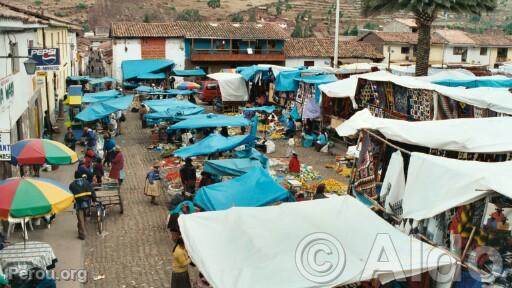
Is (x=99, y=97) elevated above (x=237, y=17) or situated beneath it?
situated beneath

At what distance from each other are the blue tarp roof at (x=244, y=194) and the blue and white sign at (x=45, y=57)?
7.44 meters

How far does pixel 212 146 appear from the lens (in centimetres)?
1494

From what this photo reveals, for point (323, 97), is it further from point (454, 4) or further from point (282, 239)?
point (282, 239)

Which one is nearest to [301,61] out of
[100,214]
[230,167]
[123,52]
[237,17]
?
[123,52]

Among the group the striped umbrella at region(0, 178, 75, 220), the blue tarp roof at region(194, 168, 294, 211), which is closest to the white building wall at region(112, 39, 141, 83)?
the blue tarp roof at region(194, 168, 294, 211)

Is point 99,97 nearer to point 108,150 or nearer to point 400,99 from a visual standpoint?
point 108,150

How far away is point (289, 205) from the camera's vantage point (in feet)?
26.2

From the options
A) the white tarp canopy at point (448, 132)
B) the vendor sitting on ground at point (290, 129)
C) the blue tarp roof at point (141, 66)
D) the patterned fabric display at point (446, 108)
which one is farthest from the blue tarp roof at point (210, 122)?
the blue tarp roof at point (141, 66)

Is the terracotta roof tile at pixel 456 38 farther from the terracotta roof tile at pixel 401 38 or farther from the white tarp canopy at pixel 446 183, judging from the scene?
the white tarp canopy at pixel 446 183

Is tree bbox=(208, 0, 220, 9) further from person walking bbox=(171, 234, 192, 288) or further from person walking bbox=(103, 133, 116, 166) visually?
person walking bbox=(171, 234, 192, 288)

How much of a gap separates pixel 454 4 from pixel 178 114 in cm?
1233

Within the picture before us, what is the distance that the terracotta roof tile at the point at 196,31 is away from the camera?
45.6 meters

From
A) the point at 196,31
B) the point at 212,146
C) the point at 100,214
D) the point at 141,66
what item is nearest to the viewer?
the point at 100,214

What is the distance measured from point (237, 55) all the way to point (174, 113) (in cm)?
2493
